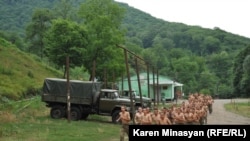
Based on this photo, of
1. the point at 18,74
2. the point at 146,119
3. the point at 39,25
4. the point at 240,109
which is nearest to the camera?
the point at 146,119

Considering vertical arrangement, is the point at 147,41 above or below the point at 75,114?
above

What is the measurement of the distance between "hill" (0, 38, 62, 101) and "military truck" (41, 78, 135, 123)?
4663mm

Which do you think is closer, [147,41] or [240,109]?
[240,109]

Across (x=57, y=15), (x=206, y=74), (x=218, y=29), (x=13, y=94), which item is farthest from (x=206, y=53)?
(x=13, y=94)

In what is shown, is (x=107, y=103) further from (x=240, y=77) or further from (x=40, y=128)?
(x=240, y=77)

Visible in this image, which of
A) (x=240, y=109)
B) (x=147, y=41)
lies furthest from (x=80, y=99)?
(x=147, y=41)

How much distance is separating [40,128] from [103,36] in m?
25.1

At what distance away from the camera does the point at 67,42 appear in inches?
2088

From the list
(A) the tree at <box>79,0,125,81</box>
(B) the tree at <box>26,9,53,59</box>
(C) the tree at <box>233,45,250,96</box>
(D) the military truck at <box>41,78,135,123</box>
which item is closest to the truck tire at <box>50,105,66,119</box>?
(D) the military truck at <box>41,78,135,123</box>

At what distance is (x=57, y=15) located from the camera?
77188 mm

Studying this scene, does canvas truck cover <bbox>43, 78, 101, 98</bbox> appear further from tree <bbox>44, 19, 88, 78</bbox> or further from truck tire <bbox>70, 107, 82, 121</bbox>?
tree <bbox>44, 19, 88, 78</bbox>

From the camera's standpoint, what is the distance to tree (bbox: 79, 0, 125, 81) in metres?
49.4

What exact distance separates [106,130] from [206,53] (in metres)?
143

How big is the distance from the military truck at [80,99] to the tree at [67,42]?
63.8ft
